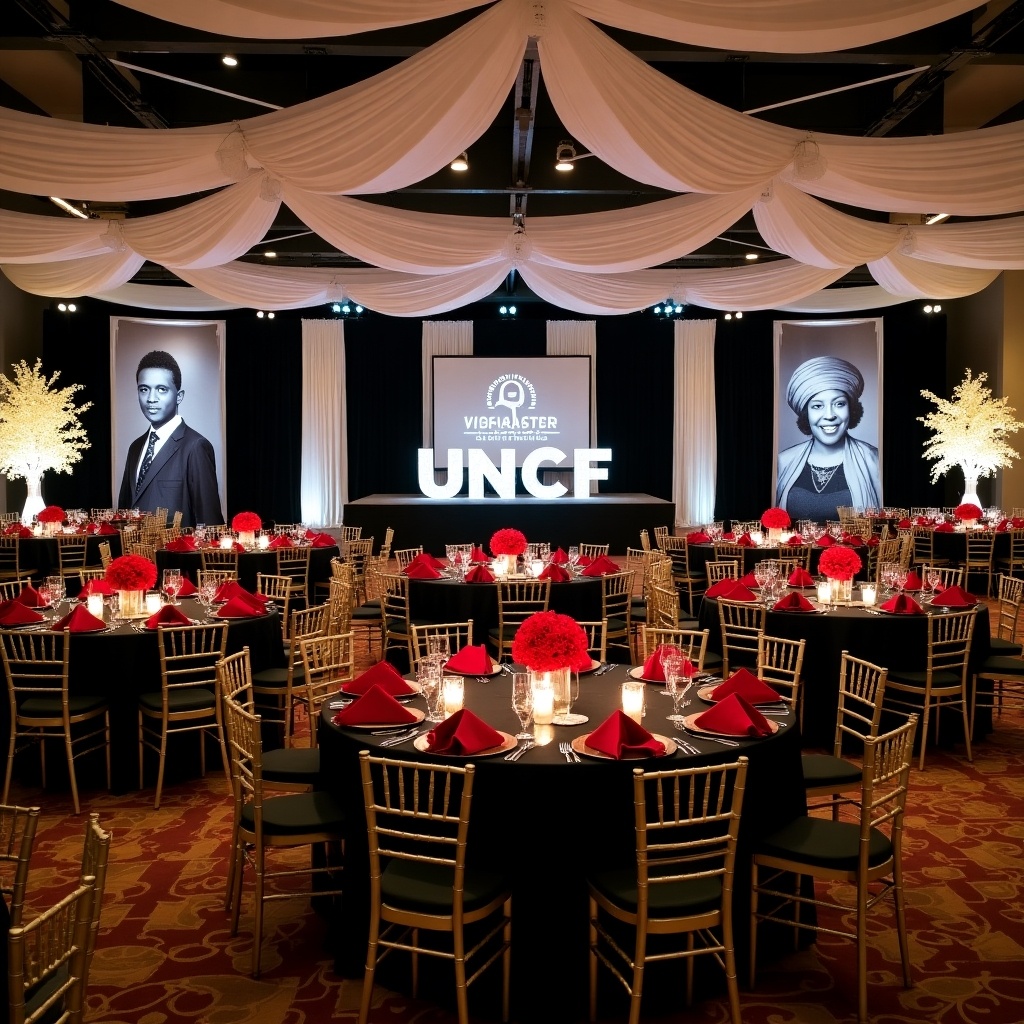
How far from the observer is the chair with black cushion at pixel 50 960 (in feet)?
6.57

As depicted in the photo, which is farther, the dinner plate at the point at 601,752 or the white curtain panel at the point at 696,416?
the white curtain panel at the point at 696,416

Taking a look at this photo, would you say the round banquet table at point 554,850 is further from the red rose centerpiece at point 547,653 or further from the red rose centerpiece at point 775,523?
the red rose centerpiece at point 775,523

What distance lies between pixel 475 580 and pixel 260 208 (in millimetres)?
3240

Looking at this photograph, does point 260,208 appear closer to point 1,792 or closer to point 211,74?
point 211,74

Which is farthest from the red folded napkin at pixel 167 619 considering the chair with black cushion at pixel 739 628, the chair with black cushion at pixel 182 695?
the chair with black cushion at pixel 739 628

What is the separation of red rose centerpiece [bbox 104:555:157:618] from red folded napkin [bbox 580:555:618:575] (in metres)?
3.48

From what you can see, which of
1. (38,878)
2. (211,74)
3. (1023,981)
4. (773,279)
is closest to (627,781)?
(1023,981)

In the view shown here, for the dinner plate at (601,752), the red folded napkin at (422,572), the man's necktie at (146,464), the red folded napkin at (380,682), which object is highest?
the man's necktie at (146,464)

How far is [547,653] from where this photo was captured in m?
3.57

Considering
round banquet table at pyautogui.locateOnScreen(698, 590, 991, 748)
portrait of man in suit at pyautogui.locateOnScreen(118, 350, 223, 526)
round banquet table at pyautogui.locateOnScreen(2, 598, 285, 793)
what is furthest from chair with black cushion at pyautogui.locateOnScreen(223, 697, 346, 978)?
portrait of man in suit at pyautogui.locateOnScreen(118, 350, 223, 526)

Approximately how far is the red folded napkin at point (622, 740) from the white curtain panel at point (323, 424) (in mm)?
14555

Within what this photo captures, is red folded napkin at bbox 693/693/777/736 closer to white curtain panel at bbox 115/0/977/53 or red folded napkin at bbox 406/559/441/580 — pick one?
white curtain panel at bbox 115/0/977/53

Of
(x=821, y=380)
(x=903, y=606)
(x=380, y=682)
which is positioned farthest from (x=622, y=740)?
(x=821, y=380)

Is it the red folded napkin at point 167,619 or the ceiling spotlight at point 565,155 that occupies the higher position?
the ceiling spotlight at point 565,155
